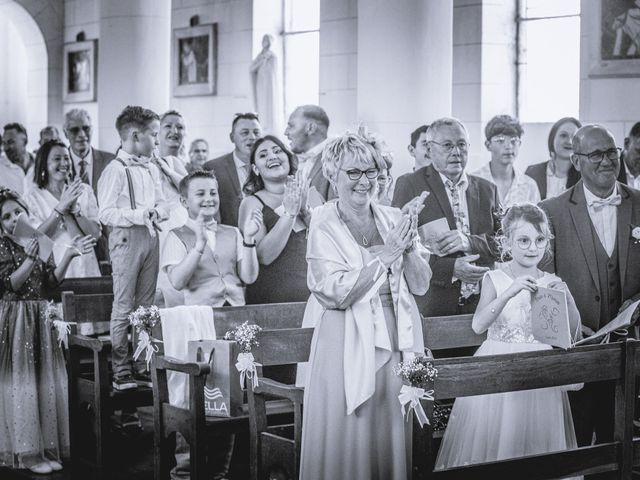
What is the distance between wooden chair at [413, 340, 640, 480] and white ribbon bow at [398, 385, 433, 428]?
0.06 meters

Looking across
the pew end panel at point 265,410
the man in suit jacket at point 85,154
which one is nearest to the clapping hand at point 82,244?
the pew end panel at point 265,410

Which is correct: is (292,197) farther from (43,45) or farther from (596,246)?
(43,45)

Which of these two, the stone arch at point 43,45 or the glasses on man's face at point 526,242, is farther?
the stone arch at point 43,45

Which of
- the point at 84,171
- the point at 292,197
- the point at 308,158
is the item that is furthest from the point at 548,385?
the point at 84,171

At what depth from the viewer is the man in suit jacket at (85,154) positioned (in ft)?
27.4

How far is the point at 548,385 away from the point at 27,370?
3061 millimetres

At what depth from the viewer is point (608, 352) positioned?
4770 mm

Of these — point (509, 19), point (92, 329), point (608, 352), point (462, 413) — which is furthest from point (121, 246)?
point (509, 19)

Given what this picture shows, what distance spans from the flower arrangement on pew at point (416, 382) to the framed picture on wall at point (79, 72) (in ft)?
43.8

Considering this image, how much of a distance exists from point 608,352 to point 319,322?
4.54ft

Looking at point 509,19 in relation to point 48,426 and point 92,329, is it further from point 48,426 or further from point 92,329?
point 48,426

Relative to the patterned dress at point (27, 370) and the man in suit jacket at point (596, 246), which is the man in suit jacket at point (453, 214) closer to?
the man in suit jacket at point (596, 246)

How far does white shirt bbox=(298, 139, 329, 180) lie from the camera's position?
6473 mm

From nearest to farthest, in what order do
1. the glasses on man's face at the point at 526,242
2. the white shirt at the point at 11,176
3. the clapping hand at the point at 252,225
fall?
the glasses on man's face at the point at 526,242 → the clapping hand at the point at 252,225 → the white shirt at the point at 11,176
